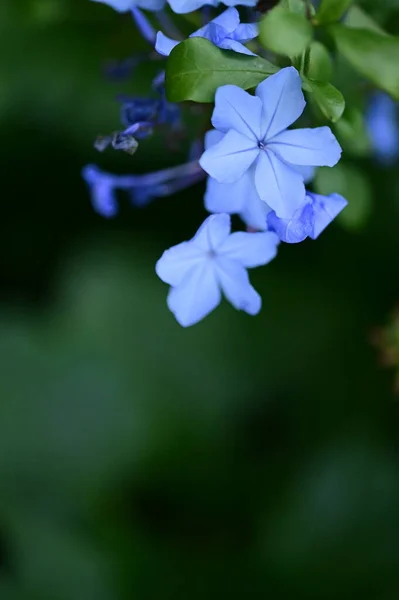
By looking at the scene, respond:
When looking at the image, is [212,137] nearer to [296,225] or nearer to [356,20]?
[296,225]

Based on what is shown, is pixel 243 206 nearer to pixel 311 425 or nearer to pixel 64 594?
pixel 311 425

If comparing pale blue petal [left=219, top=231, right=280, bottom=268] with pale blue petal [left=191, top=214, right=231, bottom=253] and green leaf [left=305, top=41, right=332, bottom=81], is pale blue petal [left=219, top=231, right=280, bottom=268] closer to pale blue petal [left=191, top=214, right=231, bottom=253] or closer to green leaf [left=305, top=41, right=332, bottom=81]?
pale blue petal [left=191, top=214, right=231, bottom=253]

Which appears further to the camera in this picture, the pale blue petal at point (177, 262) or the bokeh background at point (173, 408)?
the bokeh background at point (173, 408)

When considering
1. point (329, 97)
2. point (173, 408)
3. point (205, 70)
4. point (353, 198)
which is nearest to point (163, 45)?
point (205, 70)

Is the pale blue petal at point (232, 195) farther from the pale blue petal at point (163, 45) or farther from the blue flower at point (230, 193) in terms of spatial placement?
the pale blue petal at point (163, 45)

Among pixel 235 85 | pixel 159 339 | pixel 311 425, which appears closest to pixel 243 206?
pixel 235 85

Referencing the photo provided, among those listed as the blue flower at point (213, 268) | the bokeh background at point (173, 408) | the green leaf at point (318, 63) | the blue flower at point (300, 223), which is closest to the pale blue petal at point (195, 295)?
the blue flower at point (213, 268)

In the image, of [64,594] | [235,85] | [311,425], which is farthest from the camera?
[311,425]

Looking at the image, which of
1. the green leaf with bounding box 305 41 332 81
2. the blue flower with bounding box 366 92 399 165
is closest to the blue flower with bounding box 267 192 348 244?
the green leaf with bounding box 305 41 332 81
